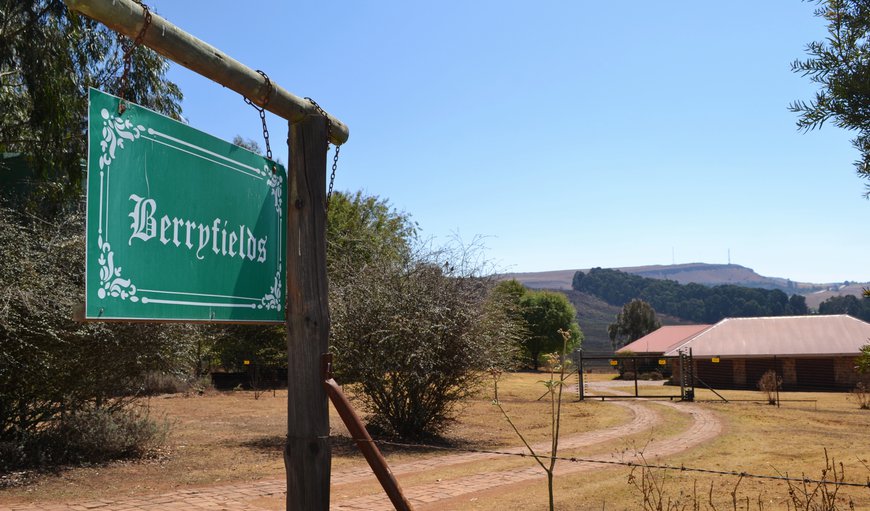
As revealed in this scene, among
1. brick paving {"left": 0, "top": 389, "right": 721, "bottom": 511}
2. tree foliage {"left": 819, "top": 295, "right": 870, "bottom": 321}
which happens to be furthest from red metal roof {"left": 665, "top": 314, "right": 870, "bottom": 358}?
tree foliage {"left": 819, "top": 295, "right": 870, "bottom": 321}

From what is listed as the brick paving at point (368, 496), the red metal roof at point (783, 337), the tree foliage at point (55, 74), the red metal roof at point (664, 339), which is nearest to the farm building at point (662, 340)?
the red metal roof at point (664, 339)

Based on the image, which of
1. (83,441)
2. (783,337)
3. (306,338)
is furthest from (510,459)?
(783,337)

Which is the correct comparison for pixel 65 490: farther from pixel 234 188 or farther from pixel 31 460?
pixel 234 188

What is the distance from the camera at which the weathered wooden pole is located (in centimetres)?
270

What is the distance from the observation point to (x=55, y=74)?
13.1m

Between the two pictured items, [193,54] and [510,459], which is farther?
[510,459]

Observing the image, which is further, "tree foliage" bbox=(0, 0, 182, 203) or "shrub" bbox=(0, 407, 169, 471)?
"tree foliage" bbox=(0, 0, 182, 203)

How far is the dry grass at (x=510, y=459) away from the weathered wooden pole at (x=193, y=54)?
5.71 m

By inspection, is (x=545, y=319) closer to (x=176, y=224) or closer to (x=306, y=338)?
(x=306, y=338)

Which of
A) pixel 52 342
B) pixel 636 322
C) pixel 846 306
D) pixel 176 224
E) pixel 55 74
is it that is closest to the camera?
pixel 176 224

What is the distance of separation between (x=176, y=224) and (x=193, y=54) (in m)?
0.85

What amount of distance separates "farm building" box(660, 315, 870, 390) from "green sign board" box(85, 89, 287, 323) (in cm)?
3778

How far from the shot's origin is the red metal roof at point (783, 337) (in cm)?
3806

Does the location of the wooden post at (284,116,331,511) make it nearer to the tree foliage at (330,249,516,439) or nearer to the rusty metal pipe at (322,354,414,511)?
the rusty metal pipe at (322,354,414,511)
